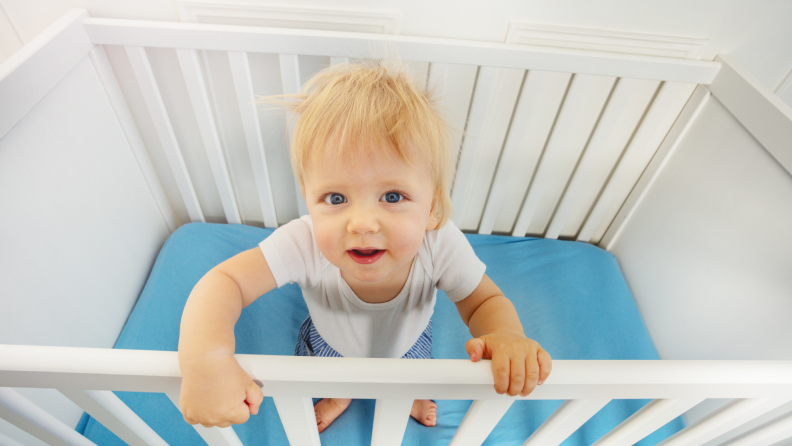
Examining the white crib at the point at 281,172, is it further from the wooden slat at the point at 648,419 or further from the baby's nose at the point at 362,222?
the baby's nose at the point at 362,222

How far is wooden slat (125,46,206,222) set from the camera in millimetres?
841

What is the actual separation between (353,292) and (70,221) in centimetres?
57

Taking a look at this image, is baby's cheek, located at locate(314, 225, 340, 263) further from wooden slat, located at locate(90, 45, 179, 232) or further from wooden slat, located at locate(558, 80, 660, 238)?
wooden slat, located at locate(558, 80, 660, 238)

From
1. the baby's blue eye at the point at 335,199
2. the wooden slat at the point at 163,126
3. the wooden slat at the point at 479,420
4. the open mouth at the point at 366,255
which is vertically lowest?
the wooden slat at the point at 479,420

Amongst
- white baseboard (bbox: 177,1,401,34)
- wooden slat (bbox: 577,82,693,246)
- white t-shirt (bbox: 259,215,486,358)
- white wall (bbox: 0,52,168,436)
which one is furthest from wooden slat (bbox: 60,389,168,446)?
wooden slat (bbox: 577,82,693,246)

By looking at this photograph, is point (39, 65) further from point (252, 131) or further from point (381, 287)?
point (381, 287)

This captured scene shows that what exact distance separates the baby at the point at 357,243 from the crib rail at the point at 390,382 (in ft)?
0.09

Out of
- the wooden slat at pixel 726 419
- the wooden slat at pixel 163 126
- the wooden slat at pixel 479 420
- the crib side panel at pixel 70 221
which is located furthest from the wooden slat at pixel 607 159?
the crib side panel at pixel 70 221

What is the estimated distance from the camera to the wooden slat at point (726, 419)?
1.50ft

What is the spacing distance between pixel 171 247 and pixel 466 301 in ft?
2.56

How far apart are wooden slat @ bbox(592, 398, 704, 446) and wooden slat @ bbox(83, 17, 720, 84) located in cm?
67

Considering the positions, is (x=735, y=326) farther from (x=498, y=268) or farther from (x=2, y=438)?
(x=2, y=438)

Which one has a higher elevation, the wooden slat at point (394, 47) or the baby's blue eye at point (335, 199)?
the wooden slat at point (394, 47)

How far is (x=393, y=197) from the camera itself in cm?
50
